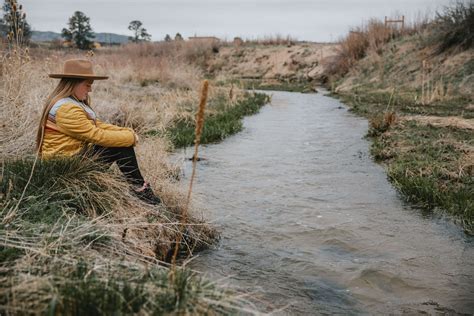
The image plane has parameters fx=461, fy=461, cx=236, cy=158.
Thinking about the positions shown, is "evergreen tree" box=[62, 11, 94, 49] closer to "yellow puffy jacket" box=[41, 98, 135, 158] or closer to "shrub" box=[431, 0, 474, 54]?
"shrub" box=[431, 0, 474, 54]

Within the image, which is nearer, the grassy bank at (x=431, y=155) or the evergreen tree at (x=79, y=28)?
the grassy bank at (x=431, y=155)

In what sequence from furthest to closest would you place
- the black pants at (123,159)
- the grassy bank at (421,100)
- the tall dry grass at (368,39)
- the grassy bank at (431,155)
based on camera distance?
the tall dry grass at (368,39)
the grassy bank at (421,100)
the grassy bank at (431,155)
the black pants at (123,159)

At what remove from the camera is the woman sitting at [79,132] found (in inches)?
159

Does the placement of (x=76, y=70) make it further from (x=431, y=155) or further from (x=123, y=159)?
(x=431, y=155)

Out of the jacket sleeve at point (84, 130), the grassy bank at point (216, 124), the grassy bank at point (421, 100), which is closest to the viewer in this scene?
the jacket sleeve at point (84, 130)

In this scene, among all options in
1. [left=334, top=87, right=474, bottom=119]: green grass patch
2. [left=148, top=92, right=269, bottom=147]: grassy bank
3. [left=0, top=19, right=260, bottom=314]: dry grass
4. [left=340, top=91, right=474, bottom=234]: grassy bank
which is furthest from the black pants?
[left=334, top=87, right=474, bottom=119]: green grass patch

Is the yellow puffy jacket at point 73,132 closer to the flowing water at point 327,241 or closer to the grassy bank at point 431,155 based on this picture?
the flowing water at point 327,241

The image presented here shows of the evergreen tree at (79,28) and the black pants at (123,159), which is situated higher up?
the evergreen tree at (79,28)

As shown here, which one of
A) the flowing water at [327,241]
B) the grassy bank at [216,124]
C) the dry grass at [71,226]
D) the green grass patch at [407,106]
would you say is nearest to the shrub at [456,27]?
the green grass patch at [407,106]

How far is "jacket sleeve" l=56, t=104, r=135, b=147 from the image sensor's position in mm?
4000

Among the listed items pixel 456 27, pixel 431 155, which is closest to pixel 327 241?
pixel 431 155

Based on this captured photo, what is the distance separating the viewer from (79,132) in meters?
4.06

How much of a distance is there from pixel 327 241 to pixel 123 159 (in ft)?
6.96

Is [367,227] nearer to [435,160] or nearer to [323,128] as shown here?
[435,160]
